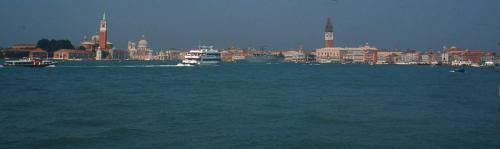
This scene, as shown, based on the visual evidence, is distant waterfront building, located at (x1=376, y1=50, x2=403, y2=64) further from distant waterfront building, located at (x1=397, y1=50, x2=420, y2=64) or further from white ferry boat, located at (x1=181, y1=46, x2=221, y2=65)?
white ferry boat, located at (x1=181, y1=46, x2=221, y2=65)

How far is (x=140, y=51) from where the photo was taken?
99312mm

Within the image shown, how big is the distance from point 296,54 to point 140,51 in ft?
83.9

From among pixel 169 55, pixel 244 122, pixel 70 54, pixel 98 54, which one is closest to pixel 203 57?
pixel 244 122

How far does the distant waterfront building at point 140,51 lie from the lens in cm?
9562

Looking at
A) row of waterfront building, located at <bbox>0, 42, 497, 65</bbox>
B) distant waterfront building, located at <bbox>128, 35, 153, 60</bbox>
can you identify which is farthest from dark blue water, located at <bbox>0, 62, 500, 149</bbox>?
distant waterfront building, located at <bbox>128, 35, 153, 60</bbox>

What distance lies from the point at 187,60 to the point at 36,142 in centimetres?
3344

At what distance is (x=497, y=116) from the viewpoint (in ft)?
31.4

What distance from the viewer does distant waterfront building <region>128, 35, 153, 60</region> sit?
95.6 meters

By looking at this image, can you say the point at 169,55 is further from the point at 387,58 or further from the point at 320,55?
the point at 387,58

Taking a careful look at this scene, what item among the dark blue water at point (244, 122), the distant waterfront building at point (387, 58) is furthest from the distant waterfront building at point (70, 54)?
the dark blue water at point (244, 122)

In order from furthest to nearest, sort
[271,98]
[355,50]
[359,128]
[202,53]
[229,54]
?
[229,54] < [355,50] < [202,53] < [271,98] < [359,128]

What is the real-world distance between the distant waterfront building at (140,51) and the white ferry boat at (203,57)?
56.3 m

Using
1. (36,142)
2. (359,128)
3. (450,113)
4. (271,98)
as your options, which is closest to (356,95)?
(271,98)

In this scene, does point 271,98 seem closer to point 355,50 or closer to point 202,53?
point 202,53
